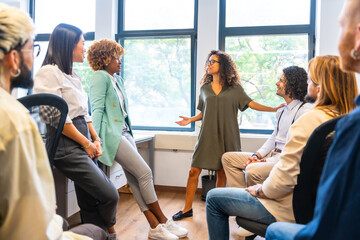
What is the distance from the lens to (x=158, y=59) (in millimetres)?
4059

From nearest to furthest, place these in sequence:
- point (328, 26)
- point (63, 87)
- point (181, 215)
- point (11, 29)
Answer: point (11, 29) → point (63, 87) → point (181, 215) → point (328, 26)

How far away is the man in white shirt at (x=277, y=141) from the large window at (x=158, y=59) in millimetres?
1437

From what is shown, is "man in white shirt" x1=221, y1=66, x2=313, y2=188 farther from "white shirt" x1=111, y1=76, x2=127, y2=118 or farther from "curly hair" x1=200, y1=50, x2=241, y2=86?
"white shirt" x1=111, y1=76, x2=127, y2=118

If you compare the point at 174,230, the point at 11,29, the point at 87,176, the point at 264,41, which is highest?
the point at 264,41

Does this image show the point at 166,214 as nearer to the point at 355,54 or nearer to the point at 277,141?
the point at 277,141

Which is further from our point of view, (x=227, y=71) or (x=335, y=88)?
(x=227, y=71)

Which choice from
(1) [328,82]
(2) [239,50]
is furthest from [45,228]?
(2) [239,50]

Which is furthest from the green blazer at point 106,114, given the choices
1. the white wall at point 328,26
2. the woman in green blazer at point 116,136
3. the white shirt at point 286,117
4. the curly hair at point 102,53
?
the white wall at point 328,26

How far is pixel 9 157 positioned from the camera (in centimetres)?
68

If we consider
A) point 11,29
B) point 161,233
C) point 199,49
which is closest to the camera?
point 11,29

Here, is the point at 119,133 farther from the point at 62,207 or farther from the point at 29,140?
the point at 29,140

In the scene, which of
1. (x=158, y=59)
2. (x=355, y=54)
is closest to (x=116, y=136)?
(x=355, y=54)

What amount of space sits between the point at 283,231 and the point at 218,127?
1994 mm

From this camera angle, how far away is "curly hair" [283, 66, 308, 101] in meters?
2.42
